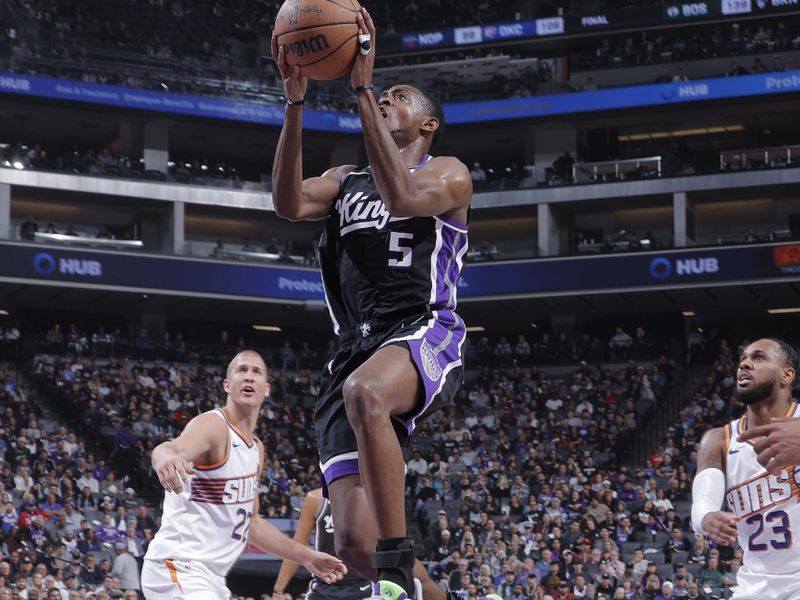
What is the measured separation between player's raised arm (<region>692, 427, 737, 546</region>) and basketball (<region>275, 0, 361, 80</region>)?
3364 millimetres

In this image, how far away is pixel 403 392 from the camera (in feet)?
18.7

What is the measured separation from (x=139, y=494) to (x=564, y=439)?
10103 millimetres

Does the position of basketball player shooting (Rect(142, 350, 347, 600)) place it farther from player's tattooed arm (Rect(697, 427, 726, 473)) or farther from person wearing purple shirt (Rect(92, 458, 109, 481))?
person wearing purple shirt (Rect(92, 458, 109, 481))

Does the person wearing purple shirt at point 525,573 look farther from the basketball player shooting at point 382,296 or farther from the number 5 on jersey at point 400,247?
the number 5 on jersey at point 400,247

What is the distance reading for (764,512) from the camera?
7.47 meters

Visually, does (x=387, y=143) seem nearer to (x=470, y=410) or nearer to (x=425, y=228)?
(x=425, y=228)

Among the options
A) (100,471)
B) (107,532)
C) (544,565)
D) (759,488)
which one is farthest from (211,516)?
(100,471)

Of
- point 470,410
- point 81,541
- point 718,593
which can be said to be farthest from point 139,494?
point 718,593

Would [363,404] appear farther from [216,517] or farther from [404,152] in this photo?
[216,517]

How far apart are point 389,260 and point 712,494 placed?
2698mm

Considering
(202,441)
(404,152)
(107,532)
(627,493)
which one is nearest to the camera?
(404,152)

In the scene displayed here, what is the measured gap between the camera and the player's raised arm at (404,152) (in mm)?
5703

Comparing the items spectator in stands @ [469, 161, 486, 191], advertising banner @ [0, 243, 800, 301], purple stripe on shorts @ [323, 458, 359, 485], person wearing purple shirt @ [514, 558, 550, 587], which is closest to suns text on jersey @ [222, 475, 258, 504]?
purple stripe on shorts @ [323, 458, 359, 485]

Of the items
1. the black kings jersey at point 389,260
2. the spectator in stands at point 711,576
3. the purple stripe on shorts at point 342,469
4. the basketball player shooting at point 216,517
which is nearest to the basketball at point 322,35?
the black kings jersey at point 389,260
